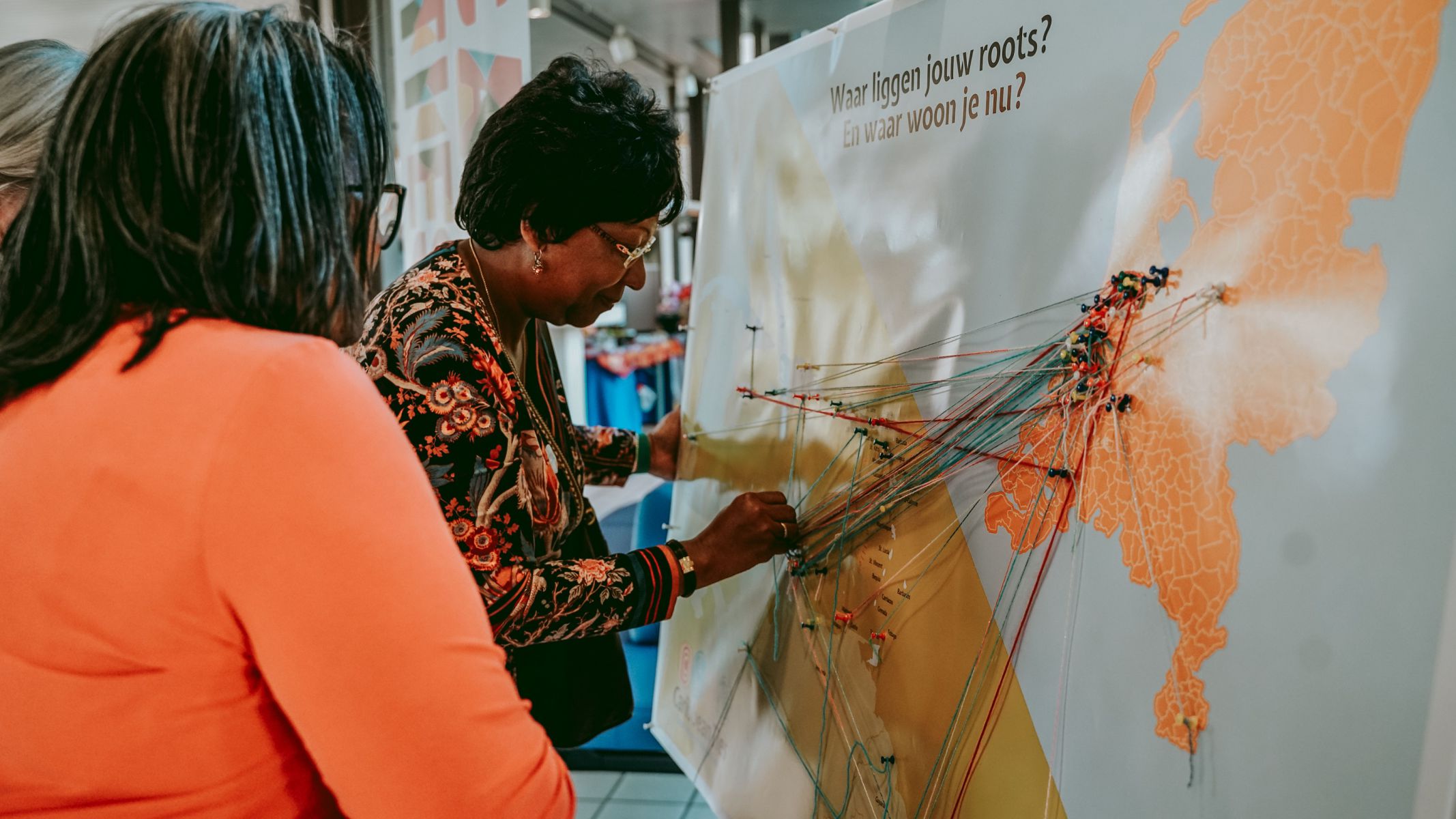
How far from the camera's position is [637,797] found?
244 cm

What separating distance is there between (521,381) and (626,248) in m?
0.23

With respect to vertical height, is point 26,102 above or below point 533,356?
above

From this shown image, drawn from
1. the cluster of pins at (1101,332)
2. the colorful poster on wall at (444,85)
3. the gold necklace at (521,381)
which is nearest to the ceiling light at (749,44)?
the colorful poster on wall at (444,85)

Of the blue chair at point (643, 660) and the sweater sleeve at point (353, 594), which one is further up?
the sweater sleeve at point (353, 594)

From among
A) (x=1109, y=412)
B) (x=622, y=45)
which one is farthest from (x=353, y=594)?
(x=622, y=45)

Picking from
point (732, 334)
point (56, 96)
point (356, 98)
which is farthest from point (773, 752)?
point (56, 96)

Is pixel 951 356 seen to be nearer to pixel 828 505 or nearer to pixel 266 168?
pixel 828 505

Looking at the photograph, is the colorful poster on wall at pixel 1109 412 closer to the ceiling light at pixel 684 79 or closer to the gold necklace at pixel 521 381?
the gold necklace at pixel 521 381

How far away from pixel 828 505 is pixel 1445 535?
722mm

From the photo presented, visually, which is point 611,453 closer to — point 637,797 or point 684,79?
point 637,797

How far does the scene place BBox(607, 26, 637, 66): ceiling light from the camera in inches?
239

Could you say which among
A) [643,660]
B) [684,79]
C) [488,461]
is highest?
[684,79]

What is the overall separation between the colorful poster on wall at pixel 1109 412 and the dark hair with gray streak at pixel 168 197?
0.65 meters

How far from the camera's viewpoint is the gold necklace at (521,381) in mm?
1086
